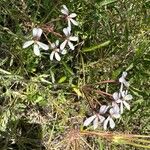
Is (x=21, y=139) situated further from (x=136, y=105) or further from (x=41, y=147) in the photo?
(x=136, y=105)

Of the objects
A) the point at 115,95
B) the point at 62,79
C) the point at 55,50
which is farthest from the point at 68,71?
the point at 115,95

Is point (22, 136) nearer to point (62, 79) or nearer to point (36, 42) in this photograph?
point (62, 79)

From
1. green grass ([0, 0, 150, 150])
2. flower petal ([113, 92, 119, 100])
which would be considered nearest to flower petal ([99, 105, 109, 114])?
flower petal ([113, 92, 119, 100])

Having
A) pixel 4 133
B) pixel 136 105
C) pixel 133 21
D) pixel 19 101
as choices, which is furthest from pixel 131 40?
pixel 4 133

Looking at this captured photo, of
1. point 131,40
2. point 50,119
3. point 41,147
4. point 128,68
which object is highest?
point 131,40

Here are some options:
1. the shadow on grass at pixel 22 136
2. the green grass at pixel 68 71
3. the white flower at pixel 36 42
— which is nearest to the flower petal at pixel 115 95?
the green grass at pixel 68 71

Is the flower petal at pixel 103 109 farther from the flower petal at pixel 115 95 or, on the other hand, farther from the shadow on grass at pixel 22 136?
the shadow on grass at pixel 22 136

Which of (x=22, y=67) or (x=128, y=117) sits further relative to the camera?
(x=128, y=117)

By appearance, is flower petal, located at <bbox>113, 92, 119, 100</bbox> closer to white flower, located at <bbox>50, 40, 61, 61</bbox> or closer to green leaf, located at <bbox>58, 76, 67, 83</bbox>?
white flower, located at <bbox>50, 40, 61, 61</bbox>
